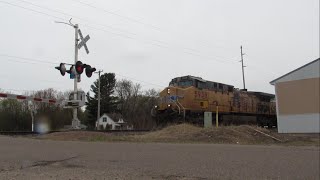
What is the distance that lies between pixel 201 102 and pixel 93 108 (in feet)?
199

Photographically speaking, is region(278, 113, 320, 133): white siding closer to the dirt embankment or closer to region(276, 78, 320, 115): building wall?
region(276, 78, 320, 115): building wall

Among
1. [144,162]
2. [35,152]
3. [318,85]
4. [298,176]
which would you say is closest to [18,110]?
[35,152]

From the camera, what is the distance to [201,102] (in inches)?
1120

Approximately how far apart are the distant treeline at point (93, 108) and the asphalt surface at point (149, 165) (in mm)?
34120

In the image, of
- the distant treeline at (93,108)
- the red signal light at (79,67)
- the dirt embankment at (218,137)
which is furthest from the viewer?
the distant treeline at (93,108)

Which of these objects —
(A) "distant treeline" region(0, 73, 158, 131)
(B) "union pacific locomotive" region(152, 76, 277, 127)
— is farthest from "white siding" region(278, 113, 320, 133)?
(A) "distant treeline" region(0, 73, 158, 131)

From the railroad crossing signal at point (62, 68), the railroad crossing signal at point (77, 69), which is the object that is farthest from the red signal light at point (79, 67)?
the railroad crossing signal at point (62, 68)

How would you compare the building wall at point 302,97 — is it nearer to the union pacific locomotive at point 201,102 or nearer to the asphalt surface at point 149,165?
the asphalt surface at point 149,165

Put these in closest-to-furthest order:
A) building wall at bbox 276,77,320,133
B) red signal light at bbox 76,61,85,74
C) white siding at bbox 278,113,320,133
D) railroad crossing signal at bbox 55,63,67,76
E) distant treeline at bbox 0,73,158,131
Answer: building wall at bbox 276,77,320,133 < white siding at bbox 278,113,320,133 < red signal light at bbox 76,61,85,74 < railroad crossing signal at bbox 55,63,67,76 < distant treeline at bbox 0,73,158,131

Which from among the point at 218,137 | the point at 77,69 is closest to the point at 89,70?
the point at 77,69

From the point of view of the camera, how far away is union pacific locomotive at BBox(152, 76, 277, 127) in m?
27.7

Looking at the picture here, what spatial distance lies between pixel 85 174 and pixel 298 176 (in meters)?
4.61

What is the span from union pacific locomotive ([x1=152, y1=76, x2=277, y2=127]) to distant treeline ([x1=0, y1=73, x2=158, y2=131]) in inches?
629

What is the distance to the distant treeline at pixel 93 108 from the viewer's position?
47906 millimetres
